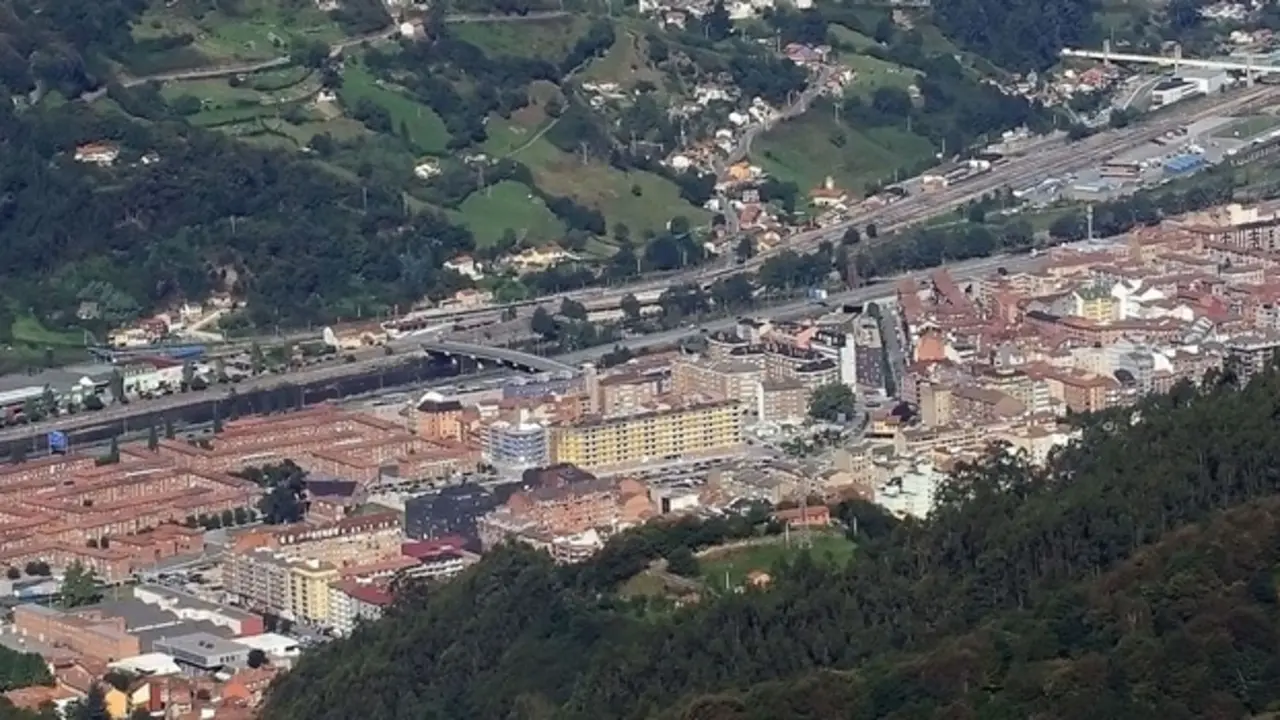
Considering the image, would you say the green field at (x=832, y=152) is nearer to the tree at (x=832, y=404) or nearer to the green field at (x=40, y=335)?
the green field at (x=40, y=335)

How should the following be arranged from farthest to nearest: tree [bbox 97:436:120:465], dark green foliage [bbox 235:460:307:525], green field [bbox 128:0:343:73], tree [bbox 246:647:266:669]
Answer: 1. green field [bbox 128:0:343:73]
2. tree [bbox 97:436:120:465]
3. dark green foliage [bbox 235:460:307:525]
4. tree [bbox 246:647:266:669]

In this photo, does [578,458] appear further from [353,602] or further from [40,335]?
[40,335]

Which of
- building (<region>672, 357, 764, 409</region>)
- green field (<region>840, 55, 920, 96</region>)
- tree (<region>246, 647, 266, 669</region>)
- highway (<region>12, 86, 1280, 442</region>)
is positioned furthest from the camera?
green field (<region>840, 55, 920, 96</region>)

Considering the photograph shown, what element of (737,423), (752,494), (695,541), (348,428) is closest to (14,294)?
(348,428)

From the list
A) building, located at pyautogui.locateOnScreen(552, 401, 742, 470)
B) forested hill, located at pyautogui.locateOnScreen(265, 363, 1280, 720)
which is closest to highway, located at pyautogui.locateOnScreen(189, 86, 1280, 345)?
building, located at pyautogui.locateOnScreen(552, 401, 742, 470)

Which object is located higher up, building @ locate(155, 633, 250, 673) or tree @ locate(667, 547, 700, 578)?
tree @ locate(667, 547, 700, 578)

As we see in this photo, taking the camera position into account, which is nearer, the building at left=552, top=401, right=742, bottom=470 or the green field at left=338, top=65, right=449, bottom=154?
the building at left=552, top=401, right=742, bottom=470

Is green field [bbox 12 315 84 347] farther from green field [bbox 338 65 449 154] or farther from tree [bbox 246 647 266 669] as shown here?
tree [bbox 246 647 266 669]
